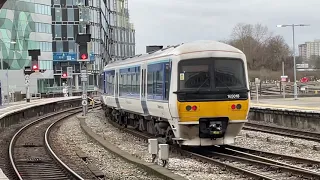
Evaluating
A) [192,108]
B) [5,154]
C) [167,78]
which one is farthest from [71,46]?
[192,108]

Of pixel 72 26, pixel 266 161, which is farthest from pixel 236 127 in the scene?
pixel 72 26

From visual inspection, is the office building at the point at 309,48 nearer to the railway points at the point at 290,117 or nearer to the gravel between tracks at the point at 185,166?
the railway points at the point at 290,117

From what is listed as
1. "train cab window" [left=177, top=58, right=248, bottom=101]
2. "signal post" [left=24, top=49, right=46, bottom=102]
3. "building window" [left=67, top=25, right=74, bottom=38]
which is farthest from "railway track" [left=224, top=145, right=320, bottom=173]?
"building window" [left=67, top=25, right=74, bottom=38]

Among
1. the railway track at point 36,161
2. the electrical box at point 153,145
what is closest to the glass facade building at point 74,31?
the railway track at point 36,161

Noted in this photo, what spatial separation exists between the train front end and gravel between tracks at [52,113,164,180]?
1.99m

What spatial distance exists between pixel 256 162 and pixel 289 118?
44.6 ft

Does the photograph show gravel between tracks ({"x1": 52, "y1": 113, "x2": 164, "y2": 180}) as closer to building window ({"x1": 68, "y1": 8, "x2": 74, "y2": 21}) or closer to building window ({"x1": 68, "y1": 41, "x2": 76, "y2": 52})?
building window ({"x1": 68, "y1": 41, "x2": 76, "y2": 52})

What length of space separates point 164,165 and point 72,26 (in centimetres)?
7953

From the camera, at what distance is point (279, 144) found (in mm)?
16484

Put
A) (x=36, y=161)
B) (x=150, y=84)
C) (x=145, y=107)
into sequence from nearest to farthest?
(x=36, y=161)
(x=150, y=84)
(x=145, y=107)

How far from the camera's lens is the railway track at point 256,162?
10422mm

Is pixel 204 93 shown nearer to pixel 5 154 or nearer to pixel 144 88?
pixel 144 88

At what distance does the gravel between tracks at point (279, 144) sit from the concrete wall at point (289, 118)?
12.0ft

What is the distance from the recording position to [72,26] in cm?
8869
